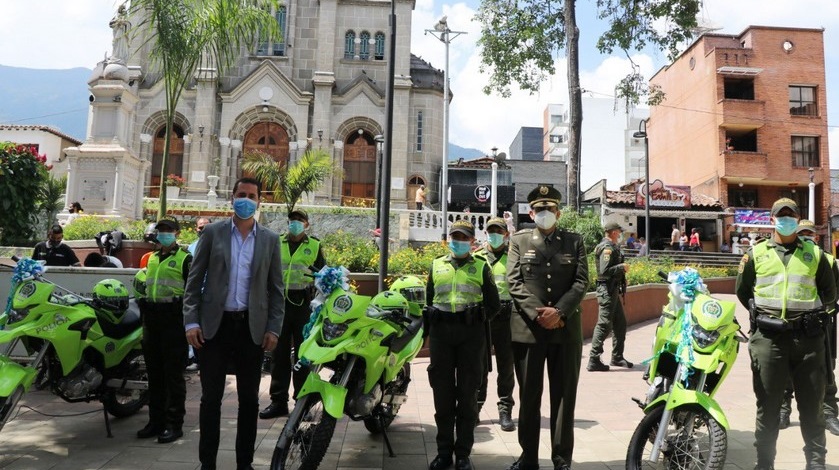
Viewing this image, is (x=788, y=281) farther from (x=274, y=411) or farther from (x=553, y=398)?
(x=274, y=411)

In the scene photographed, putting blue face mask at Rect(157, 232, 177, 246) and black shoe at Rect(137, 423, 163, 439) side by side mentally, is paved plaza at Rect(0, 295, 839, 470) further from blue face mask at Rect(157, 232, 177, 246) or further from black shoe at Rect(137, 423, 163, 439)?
Answer: blue face mask at Rect(157, 232, 177, 246)

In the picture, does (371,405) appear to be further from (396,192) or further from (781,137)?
(781,137)

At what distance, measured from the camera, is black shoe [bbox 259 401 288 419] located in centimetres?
574

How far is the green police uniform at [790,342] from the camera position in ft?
13.7

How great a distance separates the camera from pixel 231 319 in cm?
398

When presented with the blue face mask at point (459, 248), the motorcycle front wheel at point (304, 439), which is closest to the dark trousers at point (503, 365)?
the blue face mask at point (459, 248)

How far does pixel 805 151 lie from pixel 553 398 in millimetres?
34108

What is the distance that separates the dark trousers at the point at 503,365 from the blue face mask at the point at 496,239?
68 cm

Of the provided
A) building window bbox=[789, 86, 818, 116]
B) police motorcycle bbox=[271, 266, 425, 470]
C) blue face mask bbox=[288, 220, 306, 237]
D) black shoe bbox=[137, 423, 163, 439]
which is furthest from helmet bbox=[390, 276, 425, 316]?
building window bbox=[789, 86, 818, 116]

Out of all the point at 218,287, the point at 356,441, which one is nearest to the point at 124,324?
the point at 218,287

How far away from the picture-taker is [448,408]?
14.7 feet

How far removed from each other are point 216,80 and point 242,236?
26.8 meters

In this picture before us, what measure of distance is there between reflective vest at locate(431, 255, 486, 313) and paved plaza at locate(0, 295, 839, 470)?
125 centimetres

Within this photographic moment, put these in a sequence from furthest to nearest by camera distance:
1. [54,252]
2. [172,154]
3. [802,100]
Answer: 1. [802,100]
2. [172,154]
3. [54,252]
